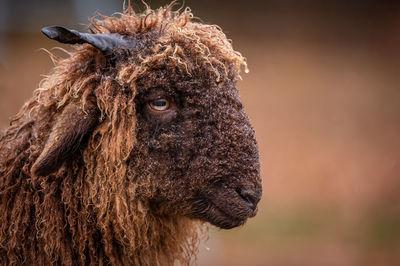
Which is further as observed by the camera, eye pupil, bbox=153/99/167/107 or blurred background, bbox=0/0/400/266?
blurred background, bbox=0/0/400/266

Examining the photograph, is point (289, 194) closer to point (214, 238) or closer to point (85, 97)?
point (214, 238)

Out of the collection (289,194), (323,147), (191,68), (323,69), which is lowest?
(191,68)

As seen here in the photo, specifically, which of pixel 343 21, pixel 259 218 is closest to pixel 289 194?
pixel 259 218

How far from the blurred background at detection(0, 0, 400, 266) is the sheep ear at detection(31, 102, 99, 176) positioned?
4.08m

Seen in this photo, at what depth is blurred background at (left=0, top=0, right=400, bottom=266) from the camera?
6.16 metres

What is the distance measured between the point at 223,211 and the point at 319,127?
491 cm

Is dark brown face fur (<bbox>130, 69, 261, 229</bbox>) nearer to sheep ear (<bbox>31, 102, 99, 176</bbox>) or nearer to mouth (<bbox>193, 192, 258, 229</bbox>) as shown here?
mouth (<bbox>193, 192, 258, 229</bbox>)

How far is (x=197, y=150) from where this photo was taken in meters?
2.09

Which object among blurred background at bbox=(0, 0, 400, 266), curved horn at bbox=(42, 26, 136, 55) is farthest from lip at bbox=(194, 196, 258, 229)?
blurred background at bbox=(0, 0, 400, 266)

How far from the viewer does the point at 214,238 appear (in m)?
6.32

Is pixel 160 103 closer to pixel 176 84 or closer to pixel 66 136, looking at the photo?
pixel 176 84

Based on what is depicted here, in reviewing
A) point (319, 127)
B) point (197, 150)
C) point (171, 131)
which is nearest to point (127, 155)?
point (171, 131)

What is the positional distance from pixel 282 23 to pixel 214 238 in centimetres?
357

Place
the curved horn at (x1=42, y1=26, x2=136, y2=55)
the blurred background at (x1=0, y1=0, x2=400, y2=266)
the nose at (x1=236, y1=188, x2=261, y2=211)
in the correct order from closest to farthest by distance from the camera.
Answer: the curved horn at (x1=42, y1=26, x2=136, y2=55) < the nose at (x1=236, y1=188, x2=261, y2=211) < the blurred background at (x1=0, y1=0, x2=400, y2=266)
